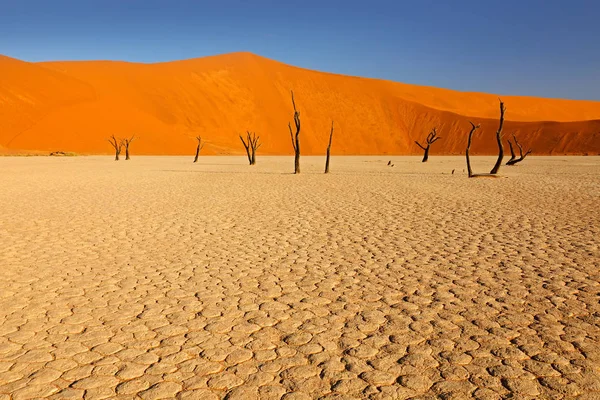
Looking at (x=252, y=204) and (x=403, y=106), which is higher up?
(x=403, y=106)

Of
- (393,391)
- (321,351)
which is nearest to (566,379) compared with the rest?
(393,391)

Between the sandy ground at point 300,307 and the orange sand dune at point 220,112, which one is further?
the orange sand dune at point 220,112

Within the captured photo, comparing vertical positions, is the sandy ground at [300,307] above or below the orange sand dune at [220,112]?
below

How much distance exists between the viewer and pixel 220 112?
6856 centimetres

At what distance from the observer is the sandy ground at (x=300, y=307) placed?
10.4ft

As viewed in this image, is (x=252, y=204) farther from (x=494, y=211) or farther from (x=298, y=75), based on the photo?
(x=298, y=75)

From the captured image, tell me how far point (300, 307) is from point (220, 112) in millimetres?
66315

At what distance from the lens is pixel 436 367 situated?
3328mm

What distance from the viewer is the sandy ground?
3156mm

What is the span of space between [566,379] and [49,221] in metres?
9.10

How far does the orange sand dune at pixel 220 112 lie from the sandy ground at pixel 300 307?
48361mm

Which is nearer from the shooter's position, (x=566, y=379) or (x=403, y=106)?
(x=566, y=379)

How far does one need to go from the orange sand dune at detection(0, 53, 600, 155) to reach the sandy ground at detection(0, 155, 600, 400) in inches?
1904

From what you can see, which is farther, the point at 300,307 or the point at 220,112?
the point at 220,112
